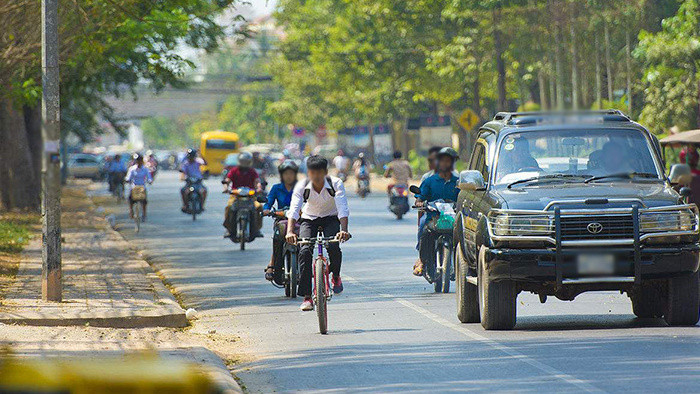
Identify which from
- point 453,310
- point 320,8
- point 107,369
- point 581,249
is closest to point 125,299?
point 453,310

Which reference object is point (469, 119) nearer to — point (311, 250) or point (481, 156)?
point (481, 156)

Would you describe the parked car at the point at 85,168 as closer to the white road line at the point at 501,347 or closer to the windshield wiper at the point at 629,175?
the white road line at the point at 501,347

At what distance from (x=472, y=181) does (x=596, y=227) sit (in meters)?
1.33

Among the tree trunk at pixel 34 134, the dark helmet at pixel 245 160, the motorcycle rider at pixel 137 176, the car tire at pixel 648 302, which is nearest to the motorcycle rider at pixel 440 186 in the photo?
the car tire at pixel 648 302

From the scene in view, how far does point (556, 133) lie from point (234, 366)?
381 cm

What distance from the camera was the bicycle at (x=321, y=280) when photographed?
458 inches

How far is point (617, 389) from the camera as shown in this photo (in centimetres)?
804

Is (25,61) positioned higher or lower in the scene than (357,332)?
higher

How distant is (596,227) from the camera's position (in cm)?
1081

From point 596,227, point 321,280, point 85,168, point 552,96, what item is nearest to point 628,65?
point 552,96

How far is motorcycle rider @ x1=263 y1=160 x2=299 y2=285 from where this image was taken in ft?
50.6

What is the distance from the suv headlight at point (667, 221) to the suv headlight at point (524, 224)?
2.55 feet

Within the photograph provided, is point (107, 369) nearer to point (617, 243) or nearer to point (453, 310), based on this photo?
point (617, 243)

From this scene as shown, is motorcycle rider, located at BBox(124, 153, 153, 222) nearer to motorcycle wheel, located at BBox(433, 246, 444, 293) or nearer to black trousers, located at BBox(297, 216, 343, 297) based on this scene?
motorcycle wheel, located at BBox(433, 246, 444, 293)
